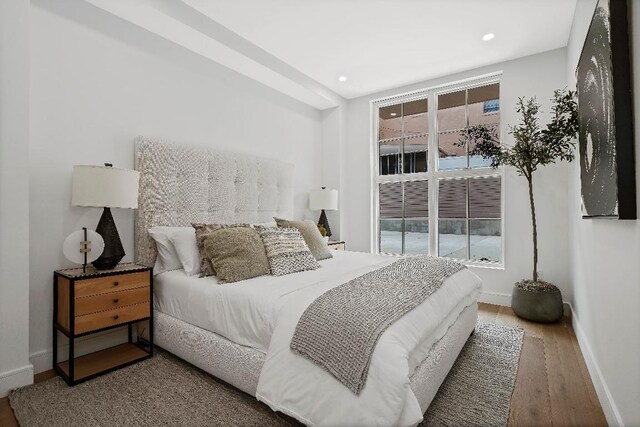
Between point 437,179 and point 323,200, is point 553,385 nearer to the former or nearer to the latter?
point 437,179

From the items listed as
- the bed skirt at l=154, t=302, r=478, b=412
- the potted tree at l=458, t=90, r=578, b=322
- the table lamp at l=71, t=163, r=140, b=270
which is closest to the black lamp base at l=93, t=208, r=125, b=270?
the table lamp at l=71, t=163, r=140, b=270

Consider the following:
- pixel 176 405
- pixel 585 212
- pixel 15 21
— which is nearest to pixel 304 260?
pixel 176 405

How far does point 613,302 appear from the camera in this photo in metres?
1.65

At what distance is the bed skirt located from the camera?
1671 mm

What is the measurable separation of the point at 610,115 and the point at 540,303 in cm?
227

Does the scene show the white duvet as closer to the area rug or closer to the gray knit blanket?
the gray knit blanket

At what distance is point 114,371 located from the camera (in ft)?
7.17

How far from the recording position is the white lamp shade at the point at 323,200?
173 inches

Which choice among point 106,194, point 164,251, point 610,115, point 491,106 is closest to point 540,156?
point 491,106

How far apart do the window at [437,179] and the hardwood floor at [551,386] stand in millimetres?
1398

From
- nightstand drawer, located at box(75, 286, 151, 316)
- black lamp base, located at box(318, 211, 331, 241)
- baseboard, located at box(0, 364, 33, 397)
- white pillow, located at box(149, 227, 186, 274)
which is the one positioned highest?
black lamp base, located at box(318, 211, 331, 241)

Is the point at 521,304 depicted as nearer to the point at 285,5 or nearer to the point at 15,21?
the point at 285,5

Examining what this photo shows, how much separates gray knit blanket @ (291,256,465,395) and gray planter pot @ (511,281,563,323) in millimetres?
1794

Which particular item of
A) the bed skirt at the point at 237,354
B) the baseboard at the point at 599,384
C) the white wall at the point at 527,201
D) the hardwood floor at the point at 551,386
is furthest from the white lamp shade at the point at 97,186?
the white wall at the point at 527,201
